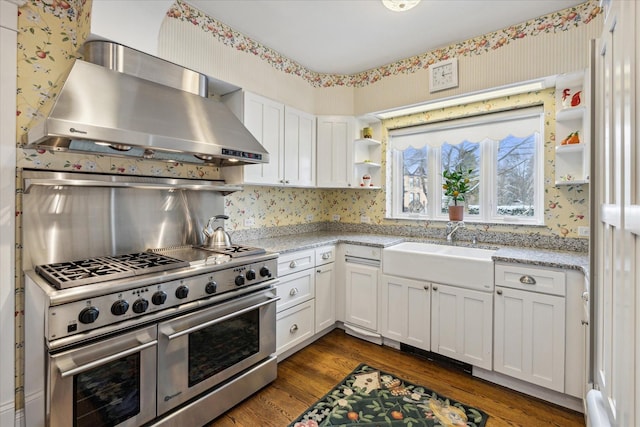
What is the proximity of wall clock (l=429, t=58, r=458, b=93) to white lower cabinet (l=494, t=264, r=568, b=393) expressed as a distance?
5.36ft

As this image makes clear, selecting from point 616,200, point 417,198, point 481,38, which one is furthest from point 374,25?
point 616,200

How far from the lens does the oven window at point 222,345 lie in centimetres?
178

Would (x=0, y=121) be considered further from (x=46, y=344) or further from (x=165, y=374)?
(x=165, y=374)

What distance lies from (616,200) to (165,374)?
198 cm

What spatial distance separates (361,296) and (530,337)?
1.33 meters

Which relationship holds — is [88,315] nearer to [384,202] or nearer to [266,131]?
[266,131]

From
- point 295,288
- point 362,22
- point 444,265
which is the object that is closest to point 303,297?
point 295,288

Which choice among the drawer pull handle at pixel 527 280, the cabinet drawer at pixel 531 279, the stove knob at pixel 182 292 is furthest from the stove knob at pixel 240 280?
the drawer pull handle at pixel 527 280

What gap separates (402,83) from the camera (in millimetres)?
3041

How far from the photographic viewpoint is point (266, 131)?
275 centimetres

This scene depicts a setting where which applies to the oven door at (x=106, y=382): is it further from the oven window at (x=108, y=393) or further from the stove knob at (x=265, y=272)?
the stove knob at (x=265, y=272)

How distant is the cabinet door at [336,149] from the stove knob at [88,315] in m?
2.34

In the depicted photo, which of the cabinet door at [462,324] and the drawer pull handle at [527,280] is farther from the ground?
the drawer pull handle at [527,280]

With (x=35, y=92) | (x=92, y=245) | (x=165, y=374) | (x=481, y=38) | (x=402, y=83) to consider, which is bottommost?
(x=165, y=374)
